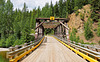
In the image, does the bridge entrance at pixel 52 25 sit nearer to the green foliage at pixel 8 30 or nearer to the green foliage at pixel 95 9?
the green foliage at pixel 8 30

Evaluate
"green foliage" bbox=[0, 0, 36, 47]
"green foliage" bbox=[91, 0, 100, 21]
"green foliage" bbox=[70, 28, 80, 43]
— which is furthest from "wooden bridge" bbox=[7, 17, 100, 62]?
"green foliage" bbox=[91, 0, 100, 21]

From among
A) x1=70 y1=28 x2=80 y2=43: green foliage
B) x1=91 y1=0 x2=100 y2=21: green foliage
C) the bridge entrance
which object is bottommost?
x1=70 y1=28 x2=80 y2=43: green foliage

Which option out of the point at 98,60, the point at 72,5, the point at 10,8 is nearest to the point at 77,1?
the point at 72,5

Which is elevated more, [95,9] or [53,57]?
[95,9]

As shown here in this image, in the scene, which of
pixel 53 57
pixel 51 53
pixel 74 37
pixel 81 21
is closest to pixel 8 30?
pixel 74 37

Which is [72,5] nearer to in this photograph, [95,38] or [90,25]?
[90,25]

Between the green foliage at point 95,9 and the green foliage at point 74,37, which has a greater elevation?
the green foliage at point 95,9

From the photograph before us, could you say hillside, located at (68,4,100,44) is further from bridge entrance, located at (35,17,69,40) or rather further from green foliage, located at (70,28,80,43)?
bridge entrance, located at (35,17,69,40)

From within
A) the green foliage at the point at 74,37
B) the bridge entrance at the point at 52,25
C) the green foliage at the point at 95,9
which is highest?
the green foliage at the point at 95,9

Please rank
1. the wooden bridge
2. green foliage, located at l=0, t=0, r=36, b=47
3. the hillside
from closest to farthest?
1. the wooden bridge
2. green foliage, located at l=0, t=0, r=36, b=47
3. the hillside

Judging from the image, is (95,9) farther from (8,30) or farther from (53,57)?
(53,57)

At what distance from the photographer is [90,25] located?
48.3m

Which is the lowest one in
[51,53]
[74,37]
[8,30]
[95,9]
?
[74,37]

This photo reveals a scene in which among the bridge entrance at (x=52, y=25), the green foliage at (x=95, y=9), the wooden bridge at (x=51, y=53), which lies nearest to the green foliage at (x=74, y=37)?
the green foliage at (x=95, y=9)
